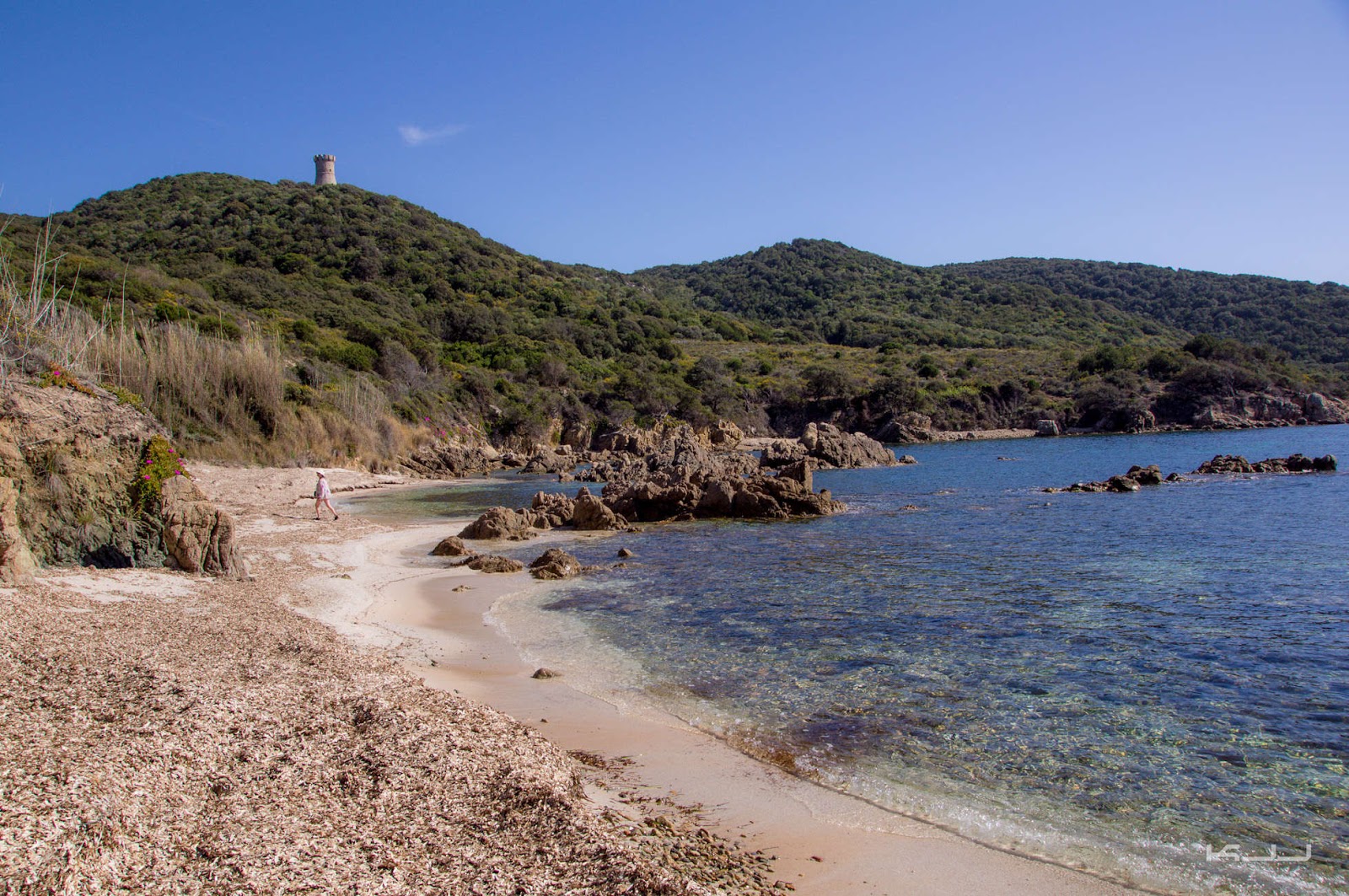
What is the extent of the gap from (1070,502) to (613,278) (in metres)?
101

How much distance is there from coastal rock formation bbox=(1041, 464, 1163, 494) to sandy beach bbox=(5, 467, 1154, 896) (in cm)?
2059

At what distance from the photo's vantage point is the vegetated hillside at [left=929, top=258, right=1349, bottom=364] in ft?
293

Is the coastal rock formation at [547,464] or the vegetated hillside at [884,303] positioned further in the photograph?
the vegetated hillside at [884,303]

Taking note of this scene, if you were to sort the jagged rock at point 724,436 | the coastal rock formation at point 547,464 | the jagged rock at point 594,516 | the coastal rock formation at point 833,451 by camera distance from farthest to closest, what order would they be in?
the jagged rock at point 724,436, the coastal rock formation at point 547,464, the coastal rock formation at point 833,451, the jagged rock at point 594,516

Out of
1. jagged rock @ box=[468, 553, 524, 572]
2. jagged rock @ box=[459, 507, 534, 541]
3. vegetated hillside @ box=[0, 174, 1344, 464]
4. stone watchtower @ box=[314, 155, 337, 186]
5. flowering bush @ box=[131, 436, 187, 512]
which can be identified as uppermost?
stone watchtower @ box=[314, 155, 337, 186]

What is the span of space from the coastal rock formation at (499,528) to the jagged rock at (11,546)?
10273 millimetres

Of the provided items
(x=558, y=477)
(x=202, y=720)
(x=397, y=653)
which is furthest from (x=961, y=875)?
(x=558, y=477)

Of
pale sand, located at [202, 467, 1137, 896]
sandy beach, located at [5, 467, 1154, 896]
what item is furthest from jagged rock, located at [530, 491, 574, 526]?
sandy beach, located at [5, 467, 1154, 896]

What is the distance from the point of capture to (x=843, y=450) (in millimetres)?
41625

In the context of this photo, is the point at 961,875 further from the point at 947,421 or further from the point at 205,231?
the point at 205,231

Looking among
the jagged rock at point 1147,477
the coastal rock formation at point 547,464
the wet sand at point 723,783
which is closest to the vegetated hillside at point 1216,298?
the jagged rock at point 1147,477

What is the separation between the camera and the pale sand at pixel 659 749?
14.4 feet

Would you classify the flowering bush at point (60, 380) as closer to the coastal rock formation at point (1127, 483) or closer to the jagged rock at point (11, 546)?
the jagged rock at point (11, 546)

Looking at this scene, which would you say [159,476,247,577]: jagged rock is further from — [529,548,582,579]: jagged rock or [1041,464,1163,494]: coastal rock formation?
[1041,464,1163,494]: coastal rock formation
